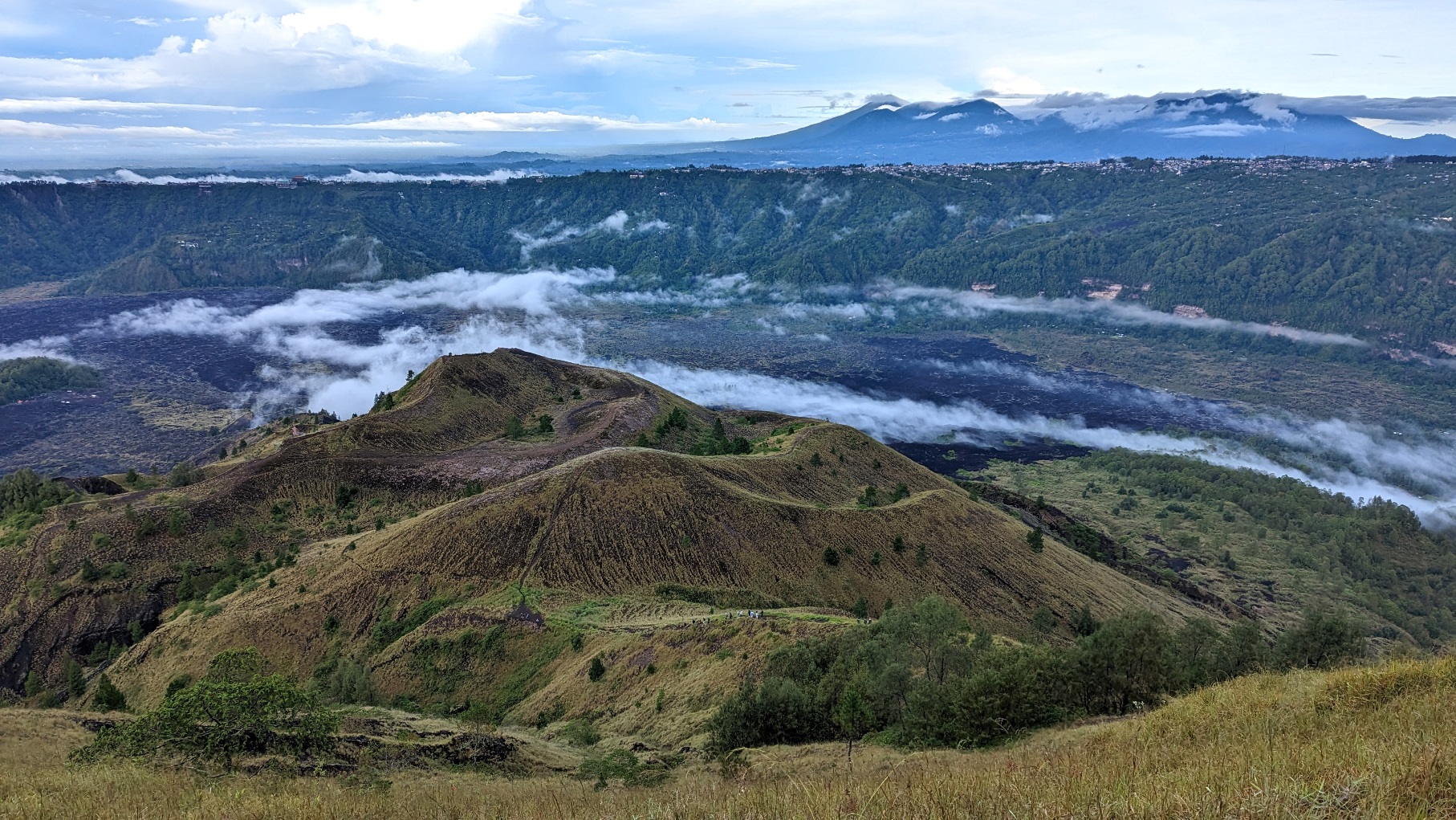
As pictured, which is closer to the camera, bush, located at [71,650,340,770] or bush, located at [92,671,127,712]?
bush, located at [71,650,340,770]

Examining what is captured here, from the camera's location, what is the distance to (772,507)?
7069 cm

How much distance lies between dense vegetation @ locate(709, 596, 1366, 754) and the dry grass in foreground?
17.7 feet

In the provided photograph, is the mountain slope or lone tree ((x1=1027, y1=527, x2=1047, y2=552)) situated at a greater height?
the mountain slope

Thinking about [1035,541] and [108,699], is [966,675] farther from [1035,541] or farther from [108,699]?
[1035,541]

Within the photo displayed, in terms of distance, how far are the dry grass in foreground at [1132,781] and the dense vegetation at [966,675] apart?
5.39 m

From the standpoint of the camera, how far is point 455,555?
62406 mm

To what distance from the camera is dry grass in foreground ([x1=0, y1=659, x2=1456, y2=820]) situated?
351 inches

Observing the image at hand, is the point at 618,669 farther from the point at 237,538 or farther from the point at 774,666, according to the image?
the point at 237,538

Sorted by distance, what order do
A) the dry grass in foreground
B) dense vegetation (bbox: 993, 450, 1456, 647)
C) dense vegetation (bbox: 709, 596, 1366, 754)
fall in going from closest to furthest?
the dry grass in foreground < dense vegetation (bbox: 709, 596, 1366, 754) < dense vegetation (bbox: 993, 450, 1456, 647)

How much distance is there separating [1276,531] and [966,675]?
150 meters

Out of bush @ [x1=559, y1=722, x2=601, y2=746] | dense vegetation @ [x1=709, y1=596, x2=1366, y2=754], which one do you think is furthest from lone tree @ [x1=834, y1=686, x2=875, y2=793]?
bush @ [x1=559, y1=722, x2=601, y2=746]

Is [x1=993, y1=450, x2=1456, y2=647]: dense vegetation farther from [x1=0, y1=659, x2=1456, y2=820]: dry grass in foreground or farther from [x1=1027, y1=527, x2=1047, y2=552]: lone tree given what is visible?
[x1=0, y1=659, x2=1456, y2=820]: dry grass in foreground

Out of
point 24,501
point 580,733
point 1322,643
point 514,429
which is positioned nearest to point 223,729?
point 580,733

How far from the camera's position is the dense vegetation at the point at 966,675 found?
2798cm
